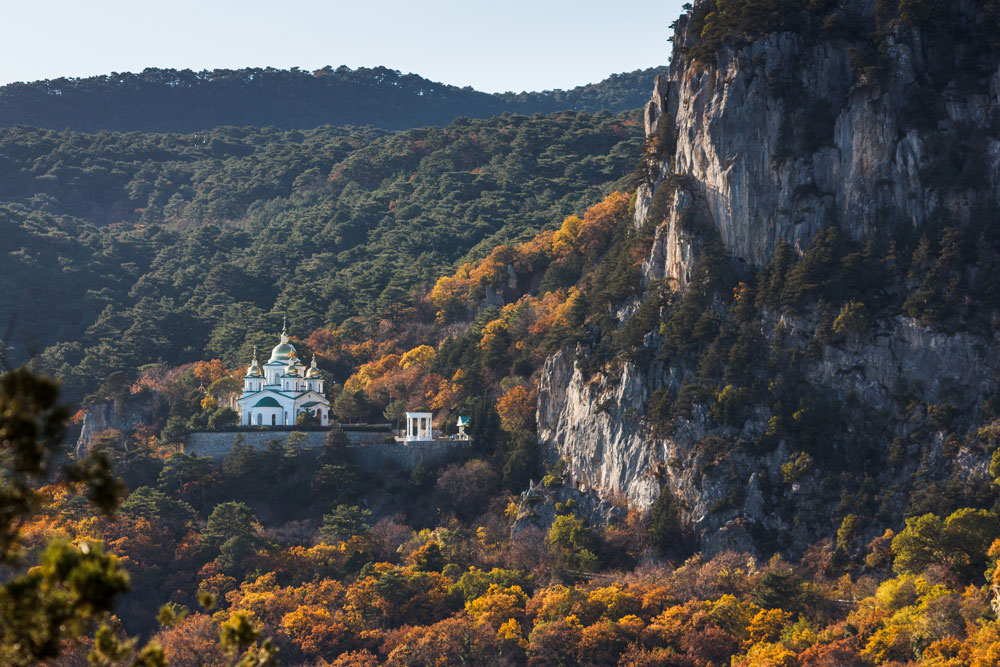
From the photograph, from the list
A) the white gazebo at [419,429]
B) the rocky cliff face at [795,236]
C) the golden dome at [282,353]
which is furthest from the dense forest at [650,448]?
the golden dome at [282,353]

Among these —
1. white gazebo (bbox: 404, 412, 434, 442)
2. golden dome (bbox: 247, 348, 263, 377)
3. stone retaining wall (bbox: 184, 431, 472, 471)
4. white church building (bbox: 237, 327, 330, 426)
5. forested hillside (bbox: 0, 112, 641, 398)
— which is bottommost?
stone retaining wall (bbox: 184, 431, 472, 471)

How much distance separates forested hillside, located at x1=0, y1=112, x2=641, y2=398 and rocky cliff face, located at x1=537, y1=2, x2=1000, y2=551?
2807 cm

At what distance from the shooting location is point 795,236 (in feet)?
236

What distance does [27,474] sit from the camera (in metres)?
13.3

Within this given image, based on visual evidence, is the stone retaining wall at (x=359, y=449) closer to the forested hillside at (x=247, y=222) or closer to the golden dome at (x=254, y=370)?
the golden dome at (x=254, y=370)

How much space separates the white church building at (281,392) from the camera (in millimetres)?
79062

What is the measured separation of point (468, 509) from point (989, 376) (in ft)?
87.3

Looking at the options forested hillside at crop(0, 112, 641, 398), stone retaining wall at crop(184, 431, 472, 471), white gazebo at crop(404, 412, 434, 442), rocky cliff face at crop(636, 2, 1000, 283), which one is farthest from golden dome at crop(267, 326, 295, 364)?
rocky cliff face at crop(636, 2, 1000, 283)

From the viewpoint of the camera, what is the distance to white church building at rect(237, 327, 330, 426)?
79.1 m

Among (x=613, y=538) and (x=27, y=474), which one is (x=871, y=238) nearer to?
(x=613, y=538)

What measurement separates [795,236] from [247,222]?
8160 centimetres

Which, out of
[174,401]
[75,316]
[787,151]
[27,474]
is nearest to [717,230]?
[787,151]

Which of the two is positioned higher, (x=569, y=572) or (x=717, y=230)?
(x=717, y=230)

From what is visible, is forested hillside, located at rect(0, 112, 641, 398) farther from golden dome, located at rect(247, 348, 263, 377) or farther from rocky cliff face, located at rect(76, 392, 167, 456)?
golden dome, located at rect(247, 348, 263, 377)
